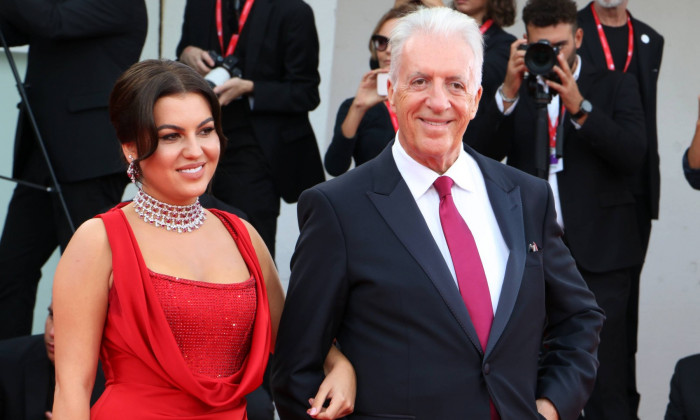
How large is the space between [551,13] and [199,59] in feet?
5.26

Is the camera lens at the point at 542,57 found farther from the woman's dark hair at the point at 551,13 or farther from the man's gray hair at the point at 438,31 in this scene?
the man's gray hair at the point at 438,31

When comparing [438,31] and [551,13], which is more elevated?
[438,31]

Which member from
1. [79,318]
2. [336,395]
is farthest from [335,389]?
[79,318]

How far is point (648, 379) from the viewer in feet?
22.8

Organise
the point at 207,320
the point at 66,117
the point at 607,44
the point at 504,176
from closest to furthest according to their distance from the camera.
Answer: the point at 207,320, the point at 504,176, the point at 66,117, the point at 607,44

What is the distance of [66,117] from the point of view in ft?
16.0

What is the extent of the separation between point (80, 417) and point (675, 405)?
8.61 ft

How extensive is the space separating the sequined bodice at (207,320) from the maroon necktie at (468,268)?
1.83 feet

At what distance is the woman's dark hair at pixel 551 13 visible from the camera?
199 inches

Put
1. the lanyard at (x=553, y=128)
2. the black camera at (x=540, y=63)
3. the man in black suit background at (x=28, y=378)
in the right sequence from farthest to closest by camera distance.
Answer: the lanyard at (x=553, y=128) → the black camera at (x=540, y=63) → the man in black suit background at (x=28, y=378)

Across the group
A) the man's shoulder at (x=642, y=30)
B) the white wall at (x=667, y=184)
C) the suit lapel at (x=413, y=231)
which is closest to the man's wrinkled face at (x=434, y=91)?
the suit lapel at (x=413, y=231)

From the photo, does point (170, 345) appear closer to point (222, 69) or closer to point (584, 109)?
point (222, 69)

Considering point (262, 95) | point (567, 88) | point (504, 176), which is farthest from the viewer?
point (262, 95)

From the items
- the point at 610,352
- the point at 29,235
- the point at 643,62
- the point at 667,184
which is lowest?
the point at 610,352
